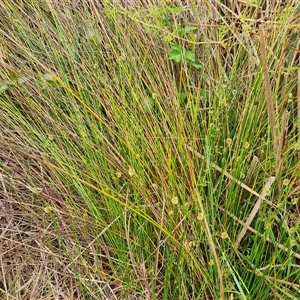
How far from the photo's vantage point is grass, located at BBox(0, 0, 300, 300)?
3.09 feet

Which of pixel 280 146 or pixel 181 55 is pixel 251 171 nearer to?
pixel 280 146

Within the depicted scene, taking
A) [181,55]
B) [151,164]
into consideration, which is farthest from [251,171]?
[181,55]

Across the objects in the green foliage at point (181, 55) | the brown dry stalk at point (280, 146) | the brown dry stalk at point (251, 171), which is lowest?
the brown dry stalk at point (251, 171)

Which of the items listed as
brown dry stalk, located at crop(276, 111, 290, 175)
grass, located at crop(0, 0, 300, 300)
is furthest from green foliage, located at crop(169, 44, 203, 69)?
brown dry stalk, located at crop(276, 111, 290, 175)

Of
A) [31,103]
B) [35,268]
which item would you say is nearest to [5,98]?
[31,103]

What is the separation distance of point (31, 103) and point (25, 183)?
0.21 metres

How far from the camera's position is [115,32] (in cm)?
133

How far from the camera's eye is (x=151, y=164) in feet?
3.54

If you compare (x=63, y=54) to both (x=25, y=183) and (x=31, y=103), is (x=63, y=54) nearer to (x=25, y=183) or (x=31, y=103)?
(x=31, y=103)

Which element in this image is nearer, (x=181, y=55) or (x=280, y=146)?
(x=280, y=146)

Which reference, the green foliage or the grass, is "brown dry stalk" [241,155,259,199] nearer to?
the grass

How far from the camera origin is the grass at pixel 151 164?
3.09 feet

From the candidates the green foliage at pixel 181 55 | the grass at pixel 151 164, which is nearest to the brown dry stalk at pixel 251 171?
the grass at pixel 151 164

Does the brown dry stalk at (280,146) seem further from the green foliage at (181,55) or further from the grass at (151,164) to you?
the green foliage at (181,55)
